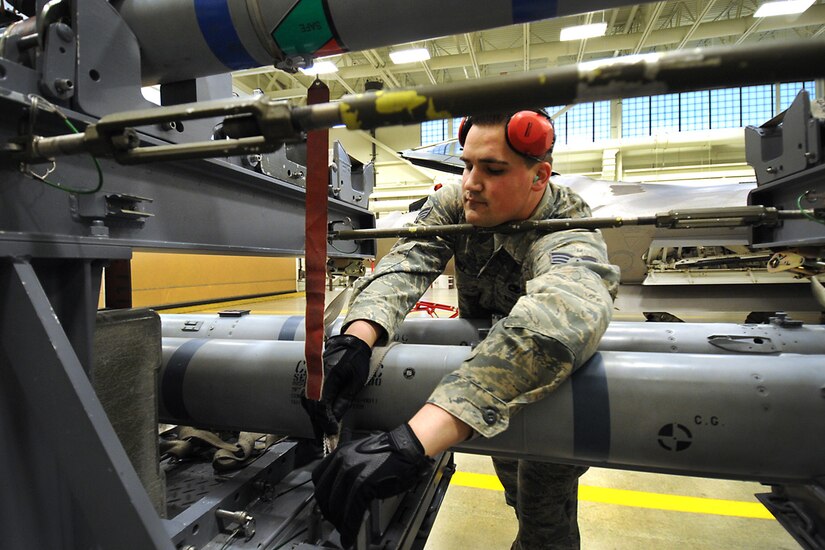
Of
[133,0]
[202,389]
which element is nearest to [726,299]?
[202,389]

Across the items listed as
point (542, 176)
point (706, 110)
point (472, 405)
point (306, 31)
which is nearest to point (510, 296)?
point (542, 176)

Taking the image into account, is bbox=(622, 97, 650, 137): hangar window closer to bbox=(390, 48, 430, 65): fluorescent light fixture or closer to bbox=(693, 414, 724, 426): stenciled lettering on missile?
bbox=(390, 48, 430, 65): fluorescent light fixture

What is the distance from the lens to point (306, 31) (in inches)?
40.4

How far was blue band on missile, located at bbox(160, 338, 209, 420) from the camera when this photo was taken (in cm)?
143

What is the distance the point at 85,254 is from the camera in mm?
843

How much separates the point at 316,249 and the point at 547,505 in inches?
53.3

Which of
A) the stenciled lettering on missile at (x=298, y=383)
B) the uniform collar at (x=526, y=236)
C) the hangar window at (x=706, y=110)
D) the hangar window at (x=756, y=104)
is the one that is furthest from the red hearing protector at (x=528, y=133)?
the hangar window at (x=756, y=104)

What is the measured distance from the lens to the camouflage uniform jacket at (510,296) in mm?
944

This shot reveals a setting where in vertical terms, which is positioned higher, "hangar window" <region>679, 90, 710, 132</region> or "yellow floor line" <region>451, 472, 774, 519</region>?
"hangar window" <region>679, 90, 710, 132</region>

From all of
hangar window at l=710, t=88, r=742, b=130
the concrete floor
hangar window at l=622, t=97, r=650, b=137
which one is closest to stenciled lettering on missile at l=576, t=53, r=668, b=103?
the concrete floor

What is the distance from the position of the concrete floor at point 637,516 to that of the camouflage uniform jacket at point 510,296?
111 centimetres

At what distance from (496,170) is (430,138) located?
11.9 m

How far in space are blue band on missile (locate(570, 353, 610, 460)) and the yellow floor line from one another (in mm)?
1576

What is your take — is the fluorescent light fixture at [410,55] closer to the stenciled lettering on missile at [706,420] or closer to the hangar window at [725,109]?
the stenciled lettering on missile at [706,420]
